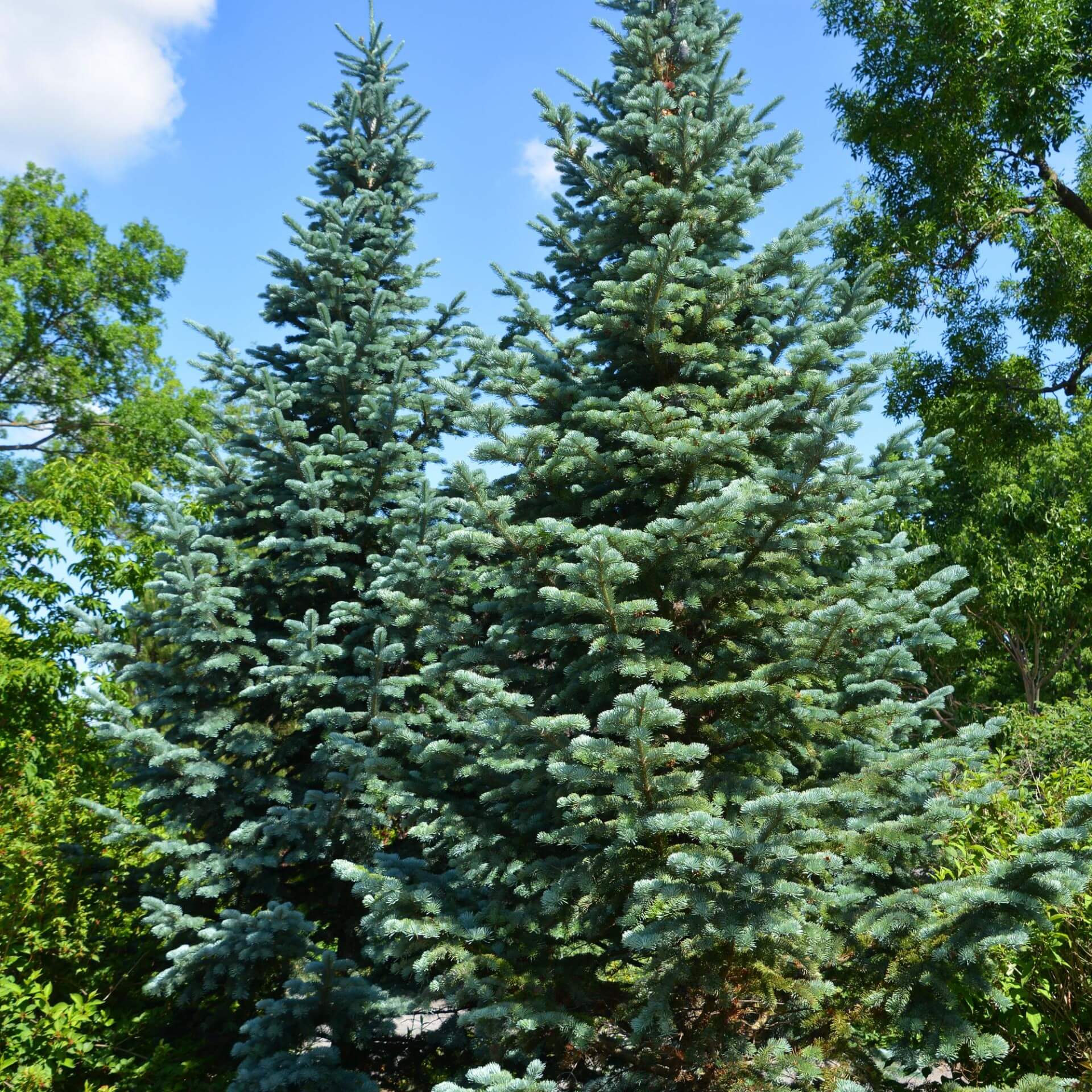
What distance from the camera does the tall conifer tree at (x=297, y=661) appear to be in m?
5.77

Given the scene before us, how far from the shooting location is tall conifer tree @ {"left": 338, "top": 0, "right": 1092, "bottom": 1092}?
401cm

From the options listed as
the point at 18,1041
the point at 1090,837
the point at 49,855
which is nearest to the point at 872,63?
the point at 1090,837

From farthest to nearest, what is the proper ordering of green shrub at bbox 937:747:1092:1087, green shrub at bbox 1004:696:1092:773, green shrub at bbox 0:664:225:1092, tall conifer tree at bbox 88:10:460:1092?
green shrub at bbox 1004:696:1092:773 → green shrub at bbox 0:664:225:1092 → tall conifer tree at bbox 88:10:460:1092 → green shrub at bbox 937:747:1092:1087

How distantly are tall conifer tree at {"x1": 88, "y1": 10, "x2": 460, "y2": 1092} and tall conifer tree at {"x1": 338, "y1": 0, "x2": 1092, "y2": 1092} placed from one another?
2.66 feet

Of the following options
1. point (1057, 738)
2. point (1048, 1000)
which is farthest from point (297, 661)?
point (1057, 738)

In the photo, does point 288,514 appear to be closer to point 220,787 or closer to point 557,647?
point 220,787

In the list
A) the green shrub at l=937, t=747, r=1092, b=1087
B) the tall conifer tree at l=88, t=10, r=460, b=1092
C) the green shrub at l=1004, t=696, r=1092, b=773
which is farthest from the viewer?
the green shrub at l=1004, t=696, r=1092, b=773

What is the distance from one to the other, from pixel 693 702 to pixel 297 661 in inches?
123

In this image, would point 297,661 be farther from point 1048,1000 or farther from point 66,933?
point 1048,1000

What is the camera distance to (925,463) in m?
5.59

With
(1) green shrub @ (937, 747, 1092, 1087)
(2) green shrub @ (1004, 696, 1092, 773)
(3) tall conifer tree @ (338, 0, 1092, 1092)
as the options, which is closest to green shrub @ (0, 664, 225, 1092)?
(3) tall conifer tree @ (338, 0, 1092, 1092)

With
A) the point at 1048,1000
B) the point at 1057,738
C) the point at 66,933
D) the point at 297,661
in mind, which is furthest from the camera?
the point at 1057,738

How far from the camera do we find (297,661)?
6.52 meters

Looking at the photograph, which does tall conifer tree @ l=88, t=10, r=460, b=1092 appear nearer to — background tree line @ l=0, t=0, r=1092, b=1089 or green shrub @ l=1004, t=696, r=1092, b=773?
background tree line @ l=0, t=0, r=1092, b=1089
